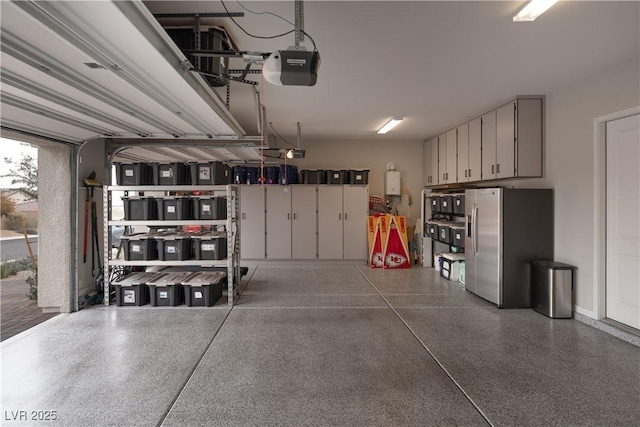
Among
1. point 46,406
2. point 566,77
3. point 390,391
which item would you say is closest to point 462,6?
point 566,77

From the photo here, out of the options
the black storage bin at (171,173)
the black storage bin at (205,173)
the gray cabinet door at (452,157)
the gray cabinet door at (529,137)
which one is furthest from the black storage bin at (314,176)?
the gray cabinet door at (529,137)

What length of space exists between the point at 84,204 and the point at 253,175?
3.59m

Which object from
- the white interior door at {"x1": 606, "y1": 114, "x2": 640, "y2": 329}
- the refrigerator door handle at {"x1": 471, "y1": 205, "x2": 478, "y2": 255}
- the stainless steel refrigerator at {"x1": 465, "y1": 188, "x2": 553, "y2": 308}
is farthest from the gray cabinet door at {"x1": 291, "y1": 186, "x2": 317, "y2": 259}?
the white interior door at {"x1": 606, "y1": 114, "x2": 640, "y2": 329}

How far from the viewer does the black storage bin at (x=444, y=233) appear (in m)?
6.28

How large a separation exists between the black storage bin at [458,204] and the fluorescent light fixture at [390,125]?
69.3 inches

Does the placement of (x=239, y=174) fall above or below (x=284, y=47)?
below

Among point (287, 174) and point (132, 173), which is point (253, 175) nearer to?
point (287, 174)

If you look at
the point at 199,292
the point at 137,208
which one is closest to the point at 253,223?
the point at 137,208

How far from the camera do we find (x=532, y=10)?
2498 millimetres

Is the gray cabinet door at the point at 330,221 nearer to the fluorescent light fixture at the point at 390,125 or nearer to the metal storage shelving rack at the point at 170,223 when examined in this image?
the fluorescent light fixture at the point at 390,125

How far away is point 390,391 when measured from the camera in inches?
100

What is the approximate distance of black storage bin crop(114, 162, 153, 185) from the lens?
487cm

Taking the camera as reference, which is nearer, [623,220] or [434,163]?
[623,220]

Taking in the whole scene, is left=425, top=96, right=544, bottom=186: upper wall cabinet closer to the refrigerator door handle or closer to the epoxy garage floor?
the refrigerator door handle
